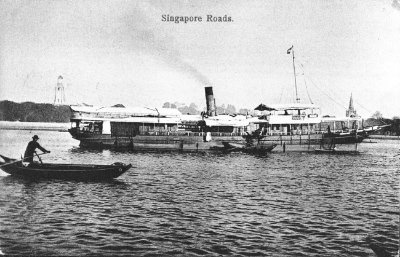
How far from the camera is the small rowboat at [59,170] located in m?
23.6

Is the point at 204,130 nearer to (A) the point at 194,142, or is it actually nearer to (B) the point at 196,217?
(A) the point at 194,142

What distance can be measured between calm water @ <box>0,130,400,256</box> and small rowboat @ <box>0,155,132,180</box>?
805mm

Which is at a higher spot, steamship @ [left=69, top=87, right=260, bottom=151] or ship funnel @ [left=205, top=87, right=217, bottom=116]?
ship funnel @ [left=205, top=87, right=217, bottom=116]

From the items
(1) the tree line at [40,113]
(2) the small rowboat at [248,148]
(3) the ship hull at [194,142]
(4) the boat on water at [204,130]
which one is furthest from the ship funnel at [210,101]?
(1) the tree line at [40,113]

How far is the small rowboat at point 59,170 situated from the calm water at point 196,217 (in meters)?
0.81

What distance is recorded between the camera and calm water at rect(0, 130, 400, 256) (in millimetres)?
12555

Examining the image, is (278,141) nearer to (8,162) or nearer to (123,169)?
(123,169)

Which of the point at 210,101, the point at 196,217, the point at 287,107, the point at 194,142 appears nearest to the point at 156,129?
the point at 194,142

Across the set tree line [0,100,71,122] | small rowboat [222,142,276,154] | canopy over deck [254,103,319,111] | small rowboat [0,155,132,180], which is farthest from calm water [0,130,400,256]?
tree line [0,100,71,122]

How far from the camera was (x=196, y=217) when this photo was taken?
16.2 m

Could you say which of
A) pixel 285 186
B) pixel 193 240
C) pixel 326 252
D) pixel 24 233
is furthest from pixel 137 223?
pixel 285 186

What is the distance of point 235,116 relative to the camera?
59469 millimetres

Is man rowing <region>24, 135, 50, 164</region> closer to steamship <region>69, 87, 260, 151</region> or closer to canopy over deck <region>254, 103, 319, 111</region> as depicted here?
steamship <region>69, 87, 260, 151</region>

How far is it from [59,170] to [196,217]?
11.8m
